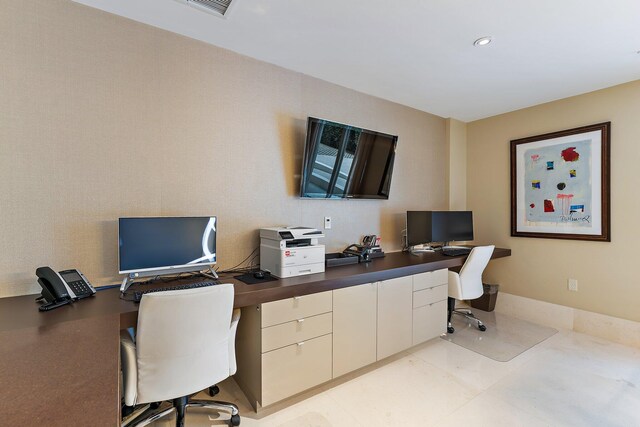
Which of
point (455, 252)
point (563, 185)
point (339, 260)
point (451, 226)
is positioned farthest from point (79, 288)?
point (563, 185)

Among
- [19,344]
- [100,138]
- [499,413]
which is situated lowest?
[499,413]

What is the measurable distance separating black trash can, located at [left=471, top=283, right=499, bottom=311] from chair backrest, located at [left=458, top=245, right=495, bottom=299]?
66 centimetres

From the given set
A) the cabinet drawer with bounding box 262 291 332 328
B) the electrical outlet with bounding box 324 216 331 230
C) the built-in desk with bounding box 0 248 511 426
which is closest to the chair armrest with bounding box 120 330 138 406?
the built-in desk with bounding box 0 248 511 426

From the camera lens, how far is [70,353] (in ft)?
3.39

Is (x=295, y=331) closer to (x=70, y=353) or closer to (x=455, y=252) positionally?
(x=70, y=353)

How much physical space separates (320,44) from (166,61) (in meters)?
1.13

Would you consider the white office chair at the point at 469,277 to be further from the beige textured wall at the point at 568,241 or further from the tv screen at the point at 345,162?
the tv screen at the point at 345,162

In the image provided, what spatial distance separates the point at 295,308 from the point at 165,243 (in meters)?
0.97

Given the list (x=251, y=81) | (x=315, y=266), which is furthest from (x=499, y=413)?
(x=251, y=81)

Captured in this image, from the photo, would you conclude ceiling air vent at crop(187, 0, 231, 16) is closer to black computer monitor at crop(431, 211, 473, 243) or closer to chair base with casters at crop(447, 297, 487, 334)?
black computer monitor at crop(431, 211, 473, 243)

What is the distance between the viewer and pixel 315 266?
7.60 feet

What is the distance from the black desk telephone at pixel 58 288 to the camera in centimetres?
156

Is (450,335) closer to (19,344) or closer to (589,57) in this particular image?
(589,57)

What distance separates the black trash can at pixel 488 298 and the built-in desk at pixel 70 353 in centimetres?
260
